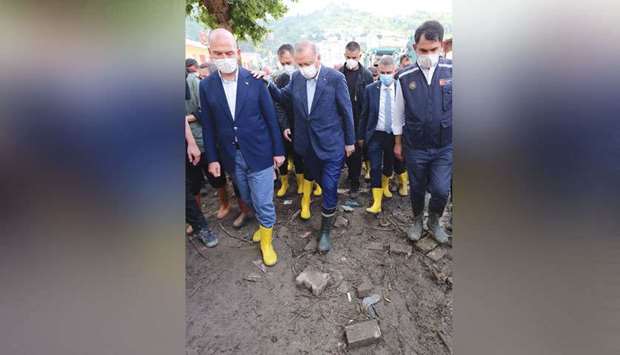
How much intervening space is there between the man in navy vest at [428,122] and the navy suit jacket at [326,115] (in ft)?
1.66

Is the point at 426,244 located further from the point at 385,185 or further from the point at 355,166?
the point at 355,166

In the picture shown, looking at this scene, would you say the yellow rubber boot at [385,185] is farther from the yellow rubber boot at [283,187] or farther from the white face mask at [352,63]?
the white face mask at [352,63]

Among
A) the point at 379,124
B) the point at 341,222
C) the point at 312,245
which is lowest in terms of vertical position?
the point at 312,245

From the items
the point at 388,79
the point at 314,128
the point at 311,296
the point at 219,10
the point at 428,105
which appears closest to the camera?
the point at 311,296

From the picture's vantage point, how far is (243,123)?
2.32 metres

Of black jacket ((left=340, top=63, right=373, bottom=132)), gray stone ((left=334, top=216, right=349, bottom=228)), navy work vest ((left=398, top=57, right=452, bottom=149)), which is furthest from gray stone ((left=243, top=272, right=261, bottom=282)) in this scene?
black jacket ((left=340, top=63, right=373, bottom=132))

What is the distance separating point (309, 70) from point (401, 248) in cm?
187

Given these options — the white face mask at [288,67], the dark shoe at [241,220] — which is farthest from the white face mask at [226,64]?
the white face mask at [288,67]

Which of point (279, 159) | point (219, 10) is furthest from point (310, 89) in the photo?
point (219, 10)

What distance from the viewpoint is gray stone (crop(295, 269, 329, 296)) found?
2.32 meters
